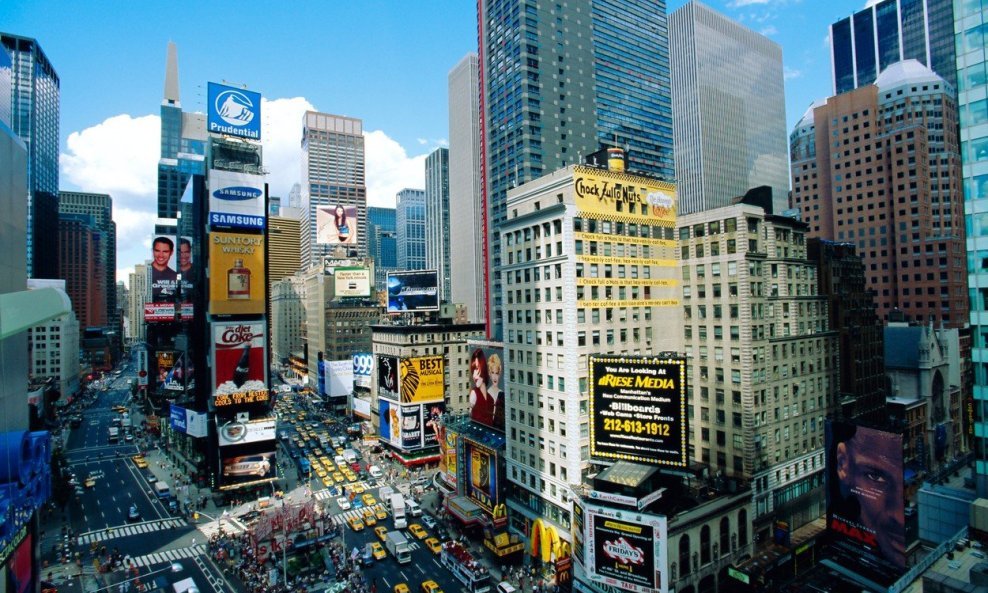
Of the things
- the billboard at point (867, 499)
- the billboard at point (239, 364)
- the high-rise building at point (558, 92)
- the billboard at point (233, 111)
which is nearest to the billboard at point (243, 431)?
the billboard at point (239, 364)

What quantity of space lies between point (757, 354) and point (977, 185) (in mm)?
29432

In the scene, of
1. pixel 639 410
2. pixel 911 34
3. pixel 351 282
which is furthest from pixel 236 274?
pixel 911 34

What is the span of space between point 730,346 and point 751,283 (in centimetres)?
733

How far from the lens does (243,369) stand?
276 ft

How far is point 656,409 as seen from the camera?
46656mm

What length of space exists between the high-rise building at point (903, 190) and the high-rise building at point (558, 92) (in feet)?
147

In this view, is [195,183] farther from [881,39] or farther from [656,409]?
[881,39]

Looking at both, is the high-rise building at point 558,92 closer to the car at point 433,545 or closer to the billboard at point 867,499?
the car at point 433,545

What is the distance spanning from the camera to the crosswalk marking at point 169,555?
60188mm

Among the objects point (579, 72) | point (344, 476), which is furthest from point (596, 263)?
point (579, 72)

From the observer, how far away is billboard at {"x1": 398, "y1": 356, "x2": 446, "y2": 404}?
95.7m

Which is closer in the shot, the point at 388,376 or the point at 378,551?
the point at 378,551

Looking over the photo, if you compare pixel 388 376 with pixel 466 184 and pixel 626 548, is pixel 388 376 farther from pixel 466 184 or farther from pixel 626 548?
pixel 466 184

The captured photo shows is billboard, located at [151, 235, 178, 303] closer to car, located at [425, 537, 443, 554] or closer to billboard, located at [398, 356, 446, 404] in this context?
billboard, located at [398, 356, 446, 404]
